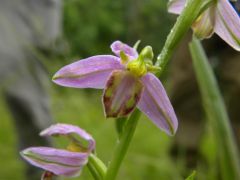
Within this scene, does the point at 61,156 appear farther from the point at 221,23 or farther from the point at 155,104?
the point at 221,23

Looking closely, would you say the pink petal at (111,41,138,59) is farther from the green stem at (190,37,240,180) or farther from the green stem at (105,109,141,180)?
the green stem at (190,37,240,180)

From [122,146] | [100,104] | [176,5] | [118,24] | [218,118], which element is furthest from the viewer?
[118,24]

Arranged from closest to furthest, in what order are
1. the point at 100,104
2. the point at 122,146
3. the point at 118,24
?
the point at 122,146 → the point at 100,104 → the point at 118,24

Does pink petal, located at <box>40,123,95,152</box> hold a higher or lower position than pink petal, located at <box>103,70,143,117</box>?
lower

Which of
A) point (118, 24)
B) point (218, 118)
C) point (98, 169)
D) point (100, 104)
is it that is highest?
point (98, 169)

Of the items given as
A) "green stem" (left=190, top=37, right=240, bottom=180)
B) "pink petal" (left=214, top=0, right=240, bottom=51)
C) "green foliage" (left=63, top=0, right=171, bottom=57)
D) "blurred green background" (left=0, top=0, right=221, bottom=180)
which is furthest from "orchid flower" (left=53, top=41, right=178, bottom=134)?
"green foliage" (left=63, top=0, right=171, bottom=57)

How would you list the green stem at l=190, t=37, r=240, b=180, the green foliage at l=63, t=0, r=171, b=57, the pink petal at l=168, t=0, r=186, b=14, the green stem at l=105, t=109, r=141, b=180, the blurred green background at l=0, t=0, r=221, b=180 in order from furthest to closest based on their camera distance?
the green foliage at l=63, t=0, r=171, b=57 < the blurred green background at l=0, t=0, r=221, b=180 < the green stem at l=190, t=37, r=240, b=180 < the pink petal at l=168, t=0, r=186, b=14 < the green stem at l=105, t=109, r=141, b=180

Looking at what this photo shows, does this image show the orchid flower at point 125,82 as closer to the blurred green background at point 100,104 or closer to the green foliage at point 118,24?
the blurred green background at point 100,104

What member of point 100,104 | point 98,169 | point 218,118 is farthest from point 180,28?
point 100,104

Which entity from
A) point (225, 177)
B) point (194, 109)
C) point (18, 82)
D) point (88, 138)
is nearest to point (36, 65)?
point (18, 82)
